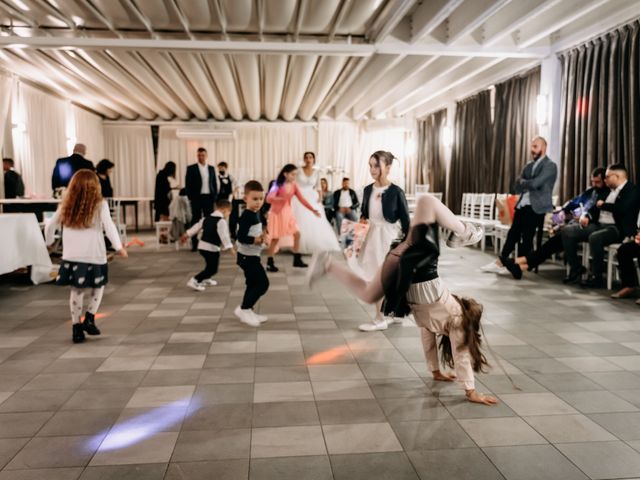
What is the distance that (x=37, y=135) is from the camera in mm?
10781

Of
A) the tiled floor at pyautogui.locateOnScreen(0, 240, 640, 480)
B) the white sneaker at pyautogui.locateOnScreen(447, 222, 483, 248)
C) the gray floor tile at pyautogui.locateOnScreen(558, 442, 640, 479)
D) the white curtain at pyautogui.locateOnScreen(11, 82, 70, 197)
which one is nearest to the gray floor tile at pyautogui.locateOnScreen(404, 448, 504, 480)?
the tiled floor at pyautogui.locateOnScreen(0, 240, 640, 480)

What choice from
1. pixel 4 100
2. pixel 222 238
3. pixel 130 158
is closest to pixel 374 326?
pixel 222 238

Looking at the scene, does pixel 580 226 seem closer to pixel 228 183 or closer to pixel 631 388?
pixel 631 388

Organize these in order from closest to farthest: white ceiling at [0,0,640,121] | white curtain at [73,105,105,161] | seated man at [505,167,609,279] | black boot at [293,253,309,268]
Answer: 1. seated man at [505,167,609,279]
2. white ceiling at [0,0,640,121]
3. black boot at [293,253,309,268]
4. white curtain at [73,105,105,161]

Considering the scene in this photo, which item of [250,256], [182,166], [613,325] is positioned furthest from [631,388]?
[182,166]

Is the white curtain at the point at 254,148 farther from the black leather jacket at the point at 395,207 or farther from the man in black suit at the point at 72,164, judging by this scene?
the black leather jacket at the point at 395,207

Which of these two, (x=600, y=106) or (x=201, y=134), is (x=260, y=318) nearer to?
(x=600, y=106)

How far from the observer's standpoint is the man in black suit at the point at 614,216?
18.2 feet

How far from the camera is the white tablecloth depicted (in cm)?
542

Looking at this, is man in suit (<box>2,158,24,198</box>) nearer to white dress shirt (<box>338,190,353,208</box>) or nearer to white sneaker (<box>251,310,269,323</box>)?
white dress shirt (<box>338,190,353,208</box>)

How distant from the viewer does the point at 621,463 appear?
2143mm

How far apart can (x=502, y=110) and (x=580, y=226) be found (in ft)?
15.5

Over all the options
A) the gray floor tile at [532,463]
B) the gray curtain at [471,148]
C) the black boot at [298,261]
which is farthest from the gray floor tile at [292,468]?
the gray curtain at [471,148]

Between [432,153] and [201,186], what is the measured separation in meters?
7.89
